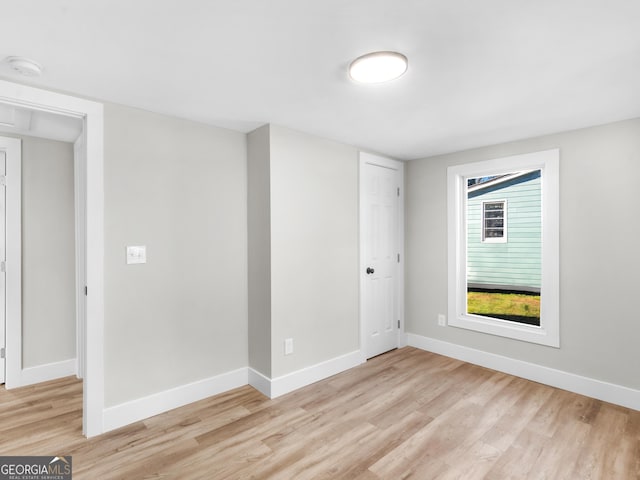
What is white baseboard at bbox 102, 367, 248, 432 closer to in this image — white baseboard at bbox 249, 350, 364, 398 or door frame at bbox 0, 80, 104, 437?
door frame at bbox 0, 80, 104, 437

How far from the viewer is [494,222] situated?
388 cm

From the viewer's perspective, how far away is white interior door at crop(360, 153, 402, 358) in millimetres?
3639

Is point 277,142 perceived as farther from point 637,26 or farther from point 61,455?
point 61,455

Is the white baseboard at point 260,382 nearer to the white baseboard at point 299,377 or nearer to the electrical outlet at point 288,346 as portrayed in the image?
the white baseboard at point 299,377

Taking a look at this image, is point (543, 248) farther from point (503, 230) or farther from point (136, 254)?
point (136, 254)

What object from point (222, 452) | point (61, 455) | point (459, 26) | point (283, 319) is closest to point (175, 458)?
point (222, 452)

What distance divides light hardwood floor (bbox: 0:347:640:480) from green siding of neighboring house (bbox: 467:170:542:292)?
1238 mm

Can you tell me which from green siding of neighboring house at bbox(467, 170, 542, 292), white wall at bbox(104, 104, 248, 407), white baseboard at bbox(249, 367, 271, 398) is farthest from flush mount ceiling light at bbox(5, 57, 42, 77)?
green siding of neighboring house at bbox(467, 170, 542, 292)

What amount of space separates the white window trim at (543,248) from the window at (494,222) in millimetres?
343

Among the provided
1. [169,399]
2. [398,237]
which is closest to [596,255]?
[398,237]

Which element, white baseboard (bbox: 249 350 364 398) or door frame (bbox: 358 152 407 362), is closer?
white baseboard (bbox: 249 350 364 398)

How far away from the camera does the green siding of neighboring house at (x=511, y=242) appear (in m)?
3.55

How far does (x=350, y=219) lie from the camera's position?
3.48 metres

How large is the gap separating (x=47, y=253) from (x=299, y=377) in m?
2.63
